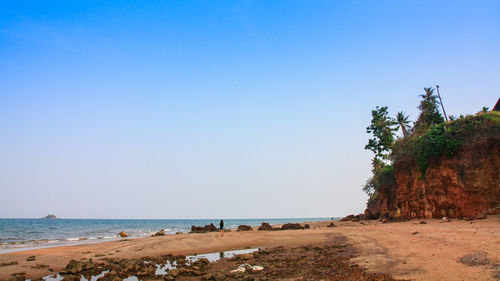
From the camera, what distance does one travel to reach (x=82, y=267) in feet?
50.4

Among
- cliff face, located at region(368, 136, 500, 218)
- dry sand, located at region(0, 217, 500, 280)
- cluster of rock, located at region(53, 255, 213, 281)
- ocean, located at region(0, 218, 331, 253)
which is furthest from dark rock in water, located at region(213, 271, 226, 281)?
cliff face, located at region(368, 136, 500, 218)

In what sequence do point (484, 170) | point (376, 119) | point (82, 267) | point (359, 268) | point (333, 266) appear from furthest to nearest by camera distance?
point (376, 119) → point (484, 170) → point (82, 267) → point (333, 266) → point (359, 268)

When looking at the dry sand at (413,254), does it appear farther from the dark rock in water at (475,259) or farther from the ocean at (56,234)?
the ocean at (56,234)

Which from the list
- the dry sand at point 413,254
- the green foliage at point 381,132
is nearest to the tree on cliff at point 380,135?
the green foliage at point 381,132

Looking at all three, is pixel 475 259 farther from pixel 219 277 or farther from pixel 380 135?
pixel 380 135

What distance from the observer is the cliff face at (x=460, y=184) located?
25.2m

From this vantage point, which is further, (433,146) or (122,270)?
(433,146)

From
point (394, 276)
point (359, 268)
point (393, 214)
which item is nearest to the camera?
point (394, 276)

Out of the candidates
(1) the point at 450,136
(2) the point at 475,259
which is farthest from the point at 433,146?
(2) the point at 475,259

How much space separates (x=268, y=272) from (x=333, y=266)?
300 cm

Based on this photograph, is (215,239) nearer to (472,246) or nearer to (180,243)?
(180,243)

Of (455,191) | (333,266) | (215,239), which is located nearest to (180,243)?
(215,239)

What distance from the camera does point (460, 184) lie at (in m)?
27.2

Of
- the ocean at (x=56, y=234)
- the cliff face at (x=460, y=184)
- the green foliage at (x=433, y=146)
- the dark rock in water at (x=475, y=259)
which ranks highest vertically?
the green foliage at (x=433, y=146)
